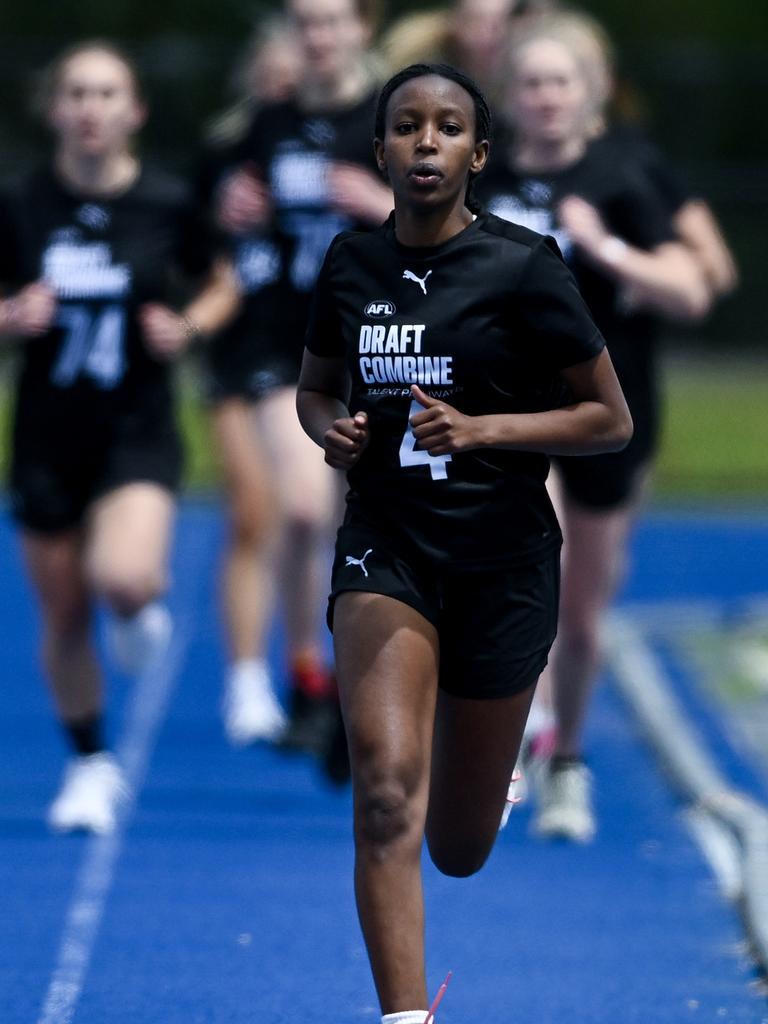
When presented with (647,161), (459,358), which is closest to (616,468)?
(647,161)

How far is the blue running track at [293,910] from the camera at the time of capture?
575 cm

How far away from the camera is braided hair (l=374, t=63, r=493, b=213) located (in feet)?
15.8

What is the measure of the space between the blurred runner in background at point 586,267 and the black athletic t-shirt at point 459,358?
2486mm

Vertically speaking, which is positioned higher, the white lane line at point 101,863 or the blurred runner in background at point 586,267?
the blurred runner in background at point 586,267

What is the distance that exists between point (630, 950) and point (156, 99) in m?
21.3

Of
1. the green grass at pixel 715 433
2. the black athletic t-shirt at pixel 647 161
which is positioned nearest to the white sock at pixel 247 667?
the black athletic t-shirt at pixel 647 161

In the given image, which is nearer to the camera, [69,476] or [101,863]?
[101,863]

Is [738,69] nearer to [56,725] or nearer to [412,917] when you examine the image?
[56,725]

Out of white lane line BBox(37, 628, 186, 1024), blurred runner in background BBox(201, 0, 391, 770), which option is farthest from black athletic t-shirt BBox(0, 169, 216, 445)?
white lane line BBox(37, 628, 186, 1024)

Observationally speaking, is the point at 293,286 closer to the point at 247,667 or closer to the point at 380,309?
the point at 247,667

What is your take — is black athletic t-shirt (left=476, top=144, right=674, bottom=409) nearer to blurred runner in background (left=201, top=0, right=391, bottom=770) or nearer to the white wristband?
the white wristband

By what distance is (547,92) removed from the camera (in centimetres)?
735

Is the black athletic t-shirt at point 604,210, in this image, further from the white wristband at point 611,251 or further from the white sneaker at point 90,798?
the white sneaker at point 90,798

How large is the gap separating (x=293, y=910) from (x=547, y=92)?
2763 mm
